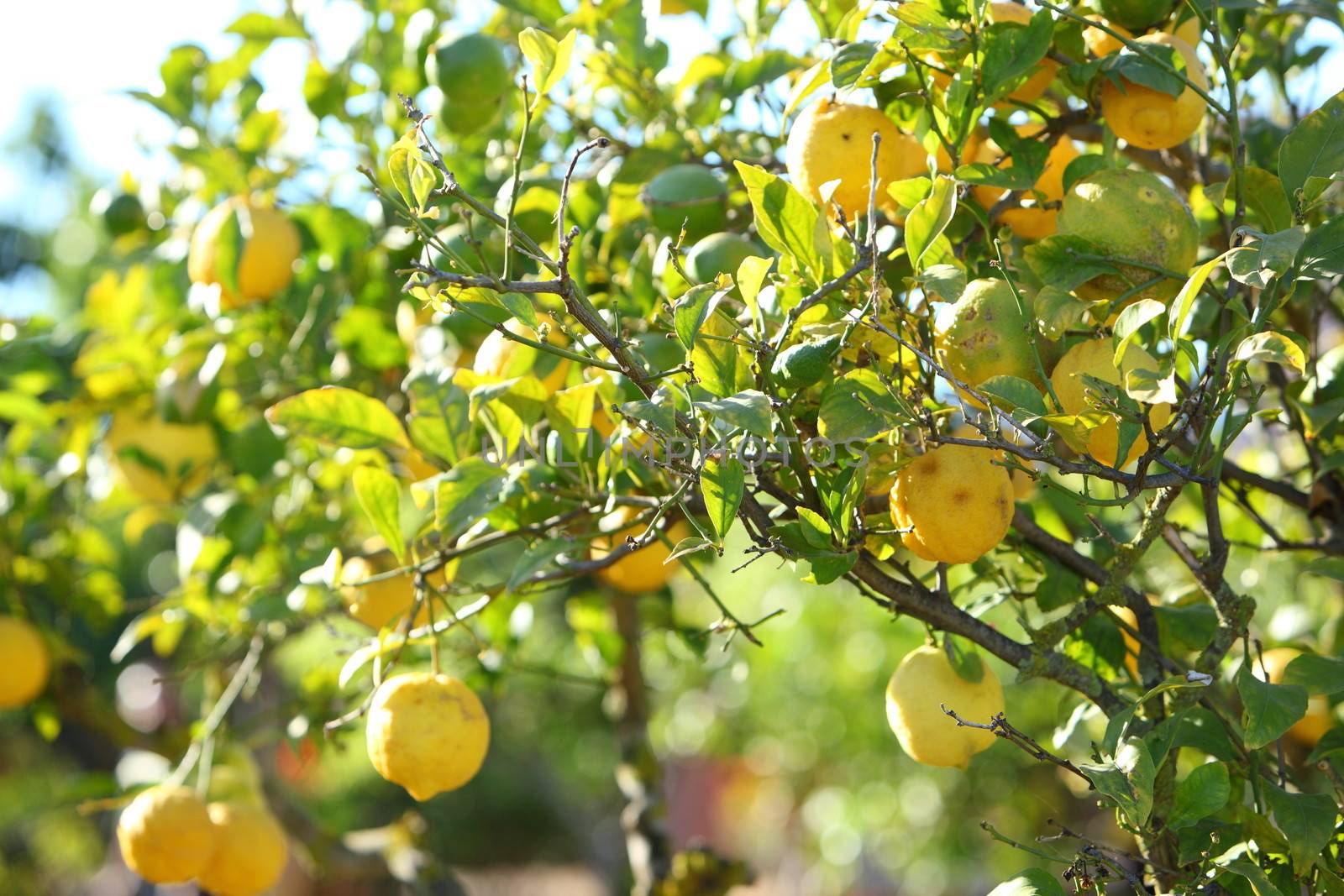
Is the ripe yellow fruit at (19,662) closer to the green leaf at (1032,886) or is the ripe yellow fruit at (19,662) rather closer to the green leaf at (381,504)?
the green leaf at (381,504)

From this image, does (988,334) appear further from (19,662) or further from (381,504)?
(19,662)

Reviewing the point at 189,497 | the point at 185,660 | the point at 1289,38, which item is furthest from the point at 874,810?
the point at 1289,38

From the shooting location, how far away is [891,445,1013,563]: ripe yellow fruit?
65 cm

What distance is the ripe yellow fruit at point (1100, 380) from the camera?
62 cm

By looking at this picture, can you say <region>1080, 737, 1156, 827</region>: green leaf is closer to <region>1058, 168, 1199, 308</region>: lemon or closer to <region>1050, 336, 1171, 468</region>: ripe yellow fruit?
<region>1050, 336, 1171, 468</region>: ripe yellow fruit

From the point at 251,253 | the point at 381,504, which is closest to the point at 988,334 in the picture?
the point at 381,504

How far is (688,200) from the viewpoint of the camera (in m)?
0.86

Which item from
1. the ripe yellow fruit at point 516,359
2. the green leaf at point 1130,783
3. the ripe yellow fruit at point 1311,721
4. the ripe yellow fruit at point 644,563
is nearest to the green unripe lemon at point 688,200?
the ripe yellow fruit at point 516,359

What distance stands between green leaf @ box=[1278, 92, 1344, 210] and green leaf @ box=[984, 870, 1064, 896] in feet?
1.27

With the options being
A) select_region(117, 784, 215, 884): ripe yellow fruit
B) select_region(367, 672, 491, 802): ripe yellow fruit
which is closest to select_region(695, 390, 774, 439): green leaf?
select_region(367, 672, 491, 802): ripe yellow fruit

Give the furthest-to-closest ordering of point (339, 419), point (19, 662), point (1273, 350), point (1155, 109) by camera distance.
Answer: point (19, 662) → point (339, 419) → point (1155, 109) → point (1273, 350)

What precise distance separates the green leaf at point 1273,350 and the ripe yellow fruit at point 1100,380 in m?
0.07

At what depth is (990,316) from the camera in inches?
25.5

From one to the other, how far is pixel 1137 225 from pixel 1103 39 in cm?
21
